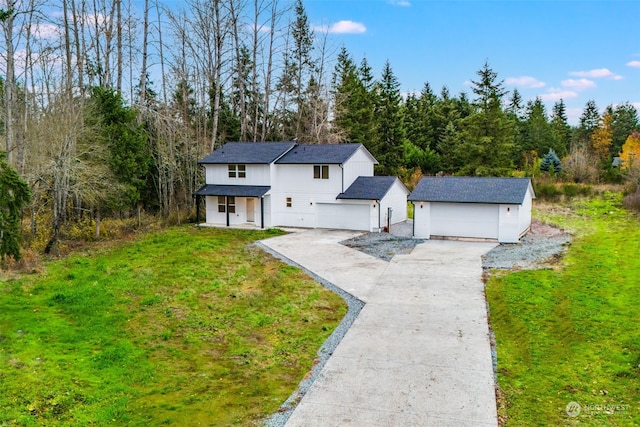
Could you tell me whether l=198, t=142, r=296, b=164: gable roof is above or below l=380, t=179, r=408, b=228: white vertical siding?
above

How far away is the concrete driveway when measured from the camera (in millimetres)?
7086

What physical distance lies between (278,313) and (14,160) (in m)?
13.3

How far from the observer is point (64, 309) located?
1180cm

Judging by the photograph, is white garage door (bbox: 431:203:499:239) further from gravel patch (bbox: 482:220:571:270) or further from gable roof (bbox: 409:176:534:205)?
gravel patch (bbox: 482:220:571:270)

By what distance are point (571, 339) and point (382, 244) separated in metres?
11.2

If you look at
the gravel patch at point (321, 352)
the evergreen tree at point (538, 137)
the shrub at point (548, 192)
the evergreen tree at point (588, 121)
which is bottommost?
the gravel patch at point (321, 352)

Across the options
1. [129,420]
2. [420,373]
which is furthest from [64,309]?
[420,373]

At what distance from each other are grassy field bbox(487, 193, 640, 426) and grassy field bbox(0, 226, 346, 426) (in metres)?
3.81

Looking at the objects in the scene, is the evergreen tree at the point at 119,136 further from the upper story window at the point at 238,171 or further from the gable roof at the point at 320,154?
the gable roof at the point at 320,154

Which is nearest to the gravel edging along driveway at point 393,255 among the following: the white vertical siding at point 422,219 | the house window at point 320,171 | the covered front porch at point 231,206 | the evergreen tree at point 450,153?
the white vertical siding at point 422,219

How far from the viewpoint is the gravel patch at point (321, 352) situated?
7.04 metres

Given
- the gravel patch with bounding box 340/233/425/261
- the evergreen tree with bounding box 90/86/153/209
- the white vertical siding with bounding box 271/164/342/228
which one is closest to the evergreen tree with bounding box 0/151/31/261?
the evergreen tree with bounding box 90/86/153/209

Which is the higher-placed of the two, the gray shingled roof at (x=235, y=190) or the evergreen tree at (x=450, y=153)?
the evergreen tree at (x=450, y=153)

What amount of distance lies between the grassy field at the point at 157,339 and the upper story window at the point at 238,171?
32.3ft
